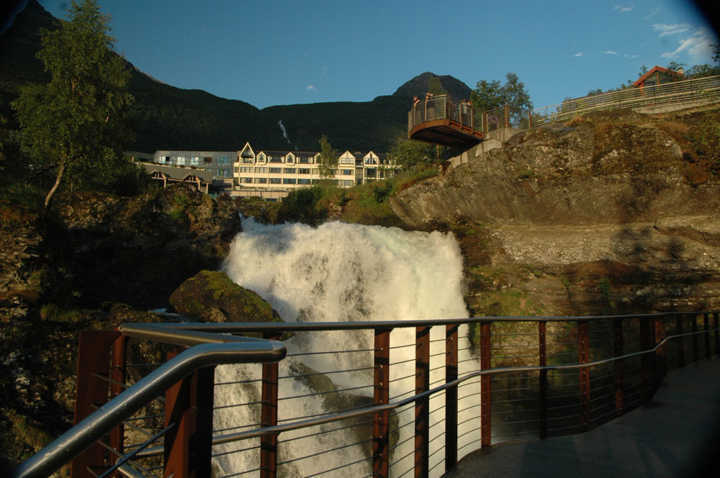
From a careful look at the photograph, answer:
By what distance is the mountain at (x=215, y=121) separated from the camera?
84750 mm

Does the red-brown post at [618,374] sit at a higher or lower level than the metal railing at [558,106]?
lower

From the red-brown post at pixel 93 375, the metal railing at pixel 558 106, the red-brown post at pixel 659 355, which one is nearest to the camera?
the red-brown post at pixel 93 375

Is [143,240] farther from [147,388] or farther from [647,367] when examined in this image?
[147,388]

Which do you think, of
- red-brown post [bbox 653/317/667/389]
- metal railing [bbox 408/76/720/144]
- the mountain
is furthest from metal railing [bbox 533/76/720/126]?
the mountain

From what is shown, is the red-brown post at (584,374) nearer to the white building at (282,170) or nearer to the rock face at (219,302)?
the rock face at (219,302)

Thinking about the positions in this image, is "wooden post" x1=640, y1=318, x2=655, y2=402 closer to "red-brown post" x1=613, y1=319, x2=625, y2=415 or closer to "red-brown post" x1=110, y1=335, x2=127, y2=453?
"red-brown post" x1=613, y1=319, x2=625, y2=415

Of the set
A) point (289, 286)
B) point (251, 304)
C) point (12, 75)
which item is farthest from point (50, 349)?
point (12, 75)

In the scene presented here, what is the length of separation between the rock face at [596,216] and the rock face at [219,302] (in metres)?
9.13

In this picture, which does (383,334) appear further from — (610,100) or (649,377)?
(610,100)

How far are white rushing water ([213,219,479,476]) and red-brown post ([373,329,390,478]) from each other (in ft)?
23.3

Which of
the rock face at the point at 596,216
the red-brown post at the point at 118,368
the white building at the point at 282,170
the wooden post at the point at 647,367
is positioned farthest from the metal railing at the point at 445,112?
the white building at the point at 282,170

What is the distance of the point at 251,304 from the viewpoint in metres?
11.9

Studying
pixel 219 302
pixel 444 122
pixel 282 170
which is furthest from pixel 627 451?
pixel 282 170

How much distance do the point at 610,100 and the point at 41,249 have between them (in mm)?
23936
